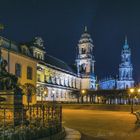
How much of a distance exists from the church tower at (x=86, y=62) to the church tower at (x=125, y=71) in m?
37.6

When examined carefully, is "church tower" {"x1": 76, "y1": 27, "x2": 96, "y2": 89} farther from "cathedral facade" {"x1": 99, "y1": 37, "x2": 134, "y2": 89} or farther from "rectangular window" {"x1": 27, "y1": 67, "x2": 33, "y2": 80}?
"rectangular window" {"x1": 27, "y1": 67, "x2": 33, "y2": 80}

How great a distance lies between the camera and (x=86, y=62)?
13600 cm

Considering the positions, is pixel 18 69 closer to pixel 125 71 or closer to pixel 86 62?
pixel 86 62

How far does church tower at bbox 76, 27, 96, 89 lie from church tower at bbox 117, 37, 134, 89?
1480 inches

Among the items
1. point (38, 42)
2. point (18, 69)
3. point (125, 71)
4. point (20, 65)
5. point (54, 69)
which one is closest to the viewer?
point (18, 69)

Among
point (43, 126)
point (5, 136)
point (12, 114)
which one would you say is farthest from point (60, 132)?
point (5, 136)

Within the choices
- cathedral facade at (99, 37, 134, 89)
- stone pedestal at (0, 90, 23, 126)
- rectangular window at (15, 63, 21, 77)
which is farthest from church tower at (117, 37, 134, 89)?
stone pedestal at (0, 90, 23, 126)

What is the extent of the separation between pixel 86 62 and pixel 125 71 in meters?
43.1

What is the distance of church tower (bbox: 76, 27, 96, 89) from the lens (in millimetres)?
135875

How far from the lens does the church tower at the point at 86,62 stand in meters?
136

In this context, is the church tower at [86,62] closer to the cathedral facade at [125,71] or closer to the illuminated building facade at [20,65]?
the cathedral facade at [125,71]

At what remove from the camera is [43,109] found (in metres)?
14.9

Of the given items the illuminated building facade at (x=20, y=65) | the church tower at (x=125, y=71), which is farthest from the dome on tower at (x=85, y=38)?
the illuminated building facade at (x=20, y=65)

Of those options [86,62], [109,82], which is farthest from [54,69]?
[109,82]
